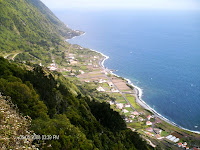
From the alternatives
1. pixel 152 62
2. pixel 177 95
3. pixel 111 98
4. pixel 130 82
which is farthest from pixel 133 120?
pixel 152 62

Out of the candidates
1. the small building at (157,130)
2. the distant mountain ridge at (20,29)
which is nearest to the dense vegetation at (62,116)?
the small building at (157,130)

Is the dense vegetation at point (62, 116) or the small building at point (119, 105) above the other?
the dense vegetation at point (62, 116)

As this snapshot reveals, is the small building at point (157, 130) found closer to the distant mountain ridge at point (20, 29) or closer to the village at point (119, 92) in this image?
the village at point (119, 92)

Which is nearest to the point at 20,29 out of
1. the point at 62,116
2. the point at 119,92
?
the point at 119,92

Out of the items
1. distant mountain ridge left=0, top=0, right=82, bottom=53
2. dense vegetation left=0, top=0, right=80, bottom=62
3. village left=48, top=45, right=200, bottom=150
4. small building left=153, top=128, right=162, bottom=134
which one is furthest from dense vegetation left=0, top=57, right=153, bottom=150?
distant mountain ridge left=0, top=0, right=82, bottom=53

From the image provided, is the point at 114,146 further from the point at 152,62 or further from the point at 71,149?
the point at 152,62

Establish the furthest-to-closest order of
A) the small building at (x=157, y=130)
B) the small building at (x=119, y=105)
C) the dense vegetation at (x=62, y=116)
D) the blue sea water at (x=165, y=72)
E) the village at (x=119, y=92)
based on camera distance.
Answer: the blue sea water at (x=165, y=72) < the small building at (x=119, y=105) < the small building at (x=157, y=130) < the village at (x=119, y=92) < the dense vegetation at (x=62, y=116)
